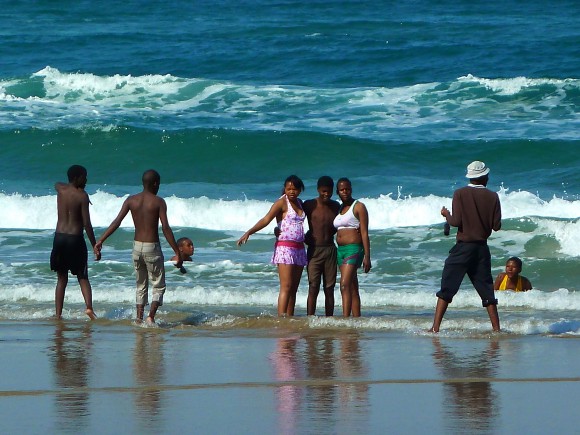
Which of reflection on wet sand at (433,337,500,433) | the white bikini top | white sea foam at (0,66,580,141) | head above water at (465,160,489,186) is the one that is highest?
white sea foam at (0,66,580,141)

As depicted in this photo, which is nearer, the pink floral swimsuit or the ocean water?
the pink floral swimsuit

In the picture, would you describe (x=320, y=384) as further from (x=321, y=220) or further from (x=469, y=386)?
(x=321, y=220)

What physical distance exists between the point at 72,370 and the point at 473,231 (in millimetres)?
3293

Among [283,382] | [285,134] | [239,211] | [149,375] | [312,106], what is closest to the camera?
[283,382]

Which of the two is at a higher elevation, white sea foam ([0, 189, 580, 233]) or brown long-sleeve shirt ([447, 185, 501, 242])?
white sea foam ([0, 189, 580, 233])

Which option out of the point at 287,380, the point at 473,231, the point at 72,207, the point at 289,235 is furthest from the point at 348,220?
the point at 287,380

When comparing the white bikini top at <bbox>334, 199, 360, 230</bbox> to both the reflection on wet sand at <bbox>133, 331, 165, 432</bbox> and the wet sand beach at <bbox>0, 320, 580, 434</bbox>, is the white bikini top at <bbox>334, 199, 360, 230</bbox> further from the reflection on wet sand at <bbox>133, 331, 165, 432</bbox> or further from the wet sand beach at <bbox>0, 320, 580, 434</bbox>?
the reflection on wet sand at <bbox>133, 331, 165, 432</bbox>

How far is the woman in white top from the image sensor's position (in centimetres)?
939

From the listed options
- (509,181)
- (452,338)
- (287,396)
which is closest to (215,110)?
(509,181)

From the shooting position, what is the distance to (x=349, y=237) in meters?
9.48

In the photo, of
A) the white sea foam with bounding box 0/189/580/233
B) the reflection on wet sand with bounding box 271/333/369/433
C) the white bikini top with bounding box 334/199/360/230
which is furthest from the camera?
the white sea foam with bounding box 0/189/580/233

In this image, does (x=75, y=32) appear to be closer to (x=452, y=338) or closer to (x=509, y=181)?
(x=509, y=181)

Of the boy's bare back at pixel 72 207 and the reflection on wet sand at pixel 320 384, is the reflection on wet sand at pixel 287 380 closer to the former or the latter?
the reflection on wet sand at pixel 320 384

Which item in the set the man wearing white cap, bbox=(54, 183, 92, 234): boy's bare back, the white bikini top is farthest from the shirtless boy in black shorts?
the man wearing white cap
